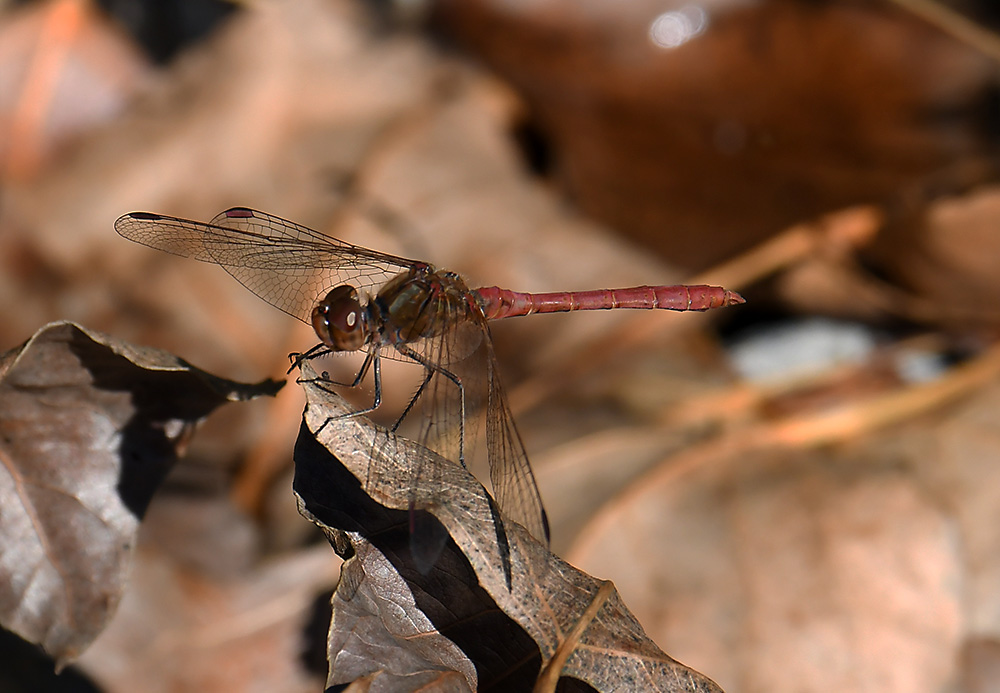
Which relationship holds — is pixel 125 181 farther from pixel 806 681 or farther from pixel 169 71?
pixel 806 681

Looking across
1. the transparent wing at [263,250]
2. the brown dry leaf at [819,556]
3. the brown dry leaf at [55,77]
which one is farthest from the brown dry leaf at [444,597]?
the brown dry leaf at [55,77]

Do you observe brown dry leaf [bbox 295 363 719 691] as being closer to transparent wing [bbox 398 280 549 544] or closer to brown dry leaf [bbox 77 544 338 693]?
transparent wing [bbox 398 280 549 544]

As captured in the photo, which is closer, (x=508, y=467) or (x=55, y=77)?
(x=508, y=467)

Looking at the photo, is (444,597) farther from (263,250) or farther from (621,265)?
(621,265)

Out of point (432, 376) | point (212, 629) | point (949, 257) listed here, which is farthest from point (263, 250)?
point (949, 257)

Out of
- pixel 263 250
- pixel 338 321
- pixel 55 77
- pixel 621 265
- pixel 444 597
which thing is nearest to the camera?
pixel 444 597

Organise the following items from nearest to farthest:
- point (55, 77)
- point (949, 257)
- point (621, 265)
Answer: point (949, 257)
point (621, 265)
point (55, 77)

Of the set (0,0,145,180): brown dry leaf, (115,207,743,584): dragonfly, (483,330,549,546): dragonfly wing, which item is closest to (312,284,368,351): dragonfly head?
(115,207,743,584): dragonfly
